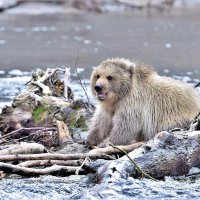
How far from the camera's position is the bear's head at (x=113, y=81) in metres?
8.13

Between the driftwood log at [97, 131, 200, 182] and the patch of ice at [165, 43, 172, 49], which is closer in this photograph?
the driftwood log at [97, 131, 200, 182]

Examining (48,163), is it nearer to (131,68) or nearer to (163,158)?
(163,158)

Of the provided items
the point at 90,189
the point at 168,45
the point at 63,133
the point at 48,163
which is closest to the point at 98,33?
the point at 168,45

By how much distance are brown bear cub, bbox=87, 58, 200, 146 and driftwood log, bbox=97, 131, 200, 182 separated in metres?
0.87

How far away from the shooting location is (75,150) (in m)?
8.31

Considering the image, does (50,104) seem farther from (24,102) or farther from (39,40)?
(39,40)

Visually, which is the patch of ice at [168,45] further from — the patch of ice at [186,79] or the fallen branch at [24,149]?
the fallen branch at [24,149]

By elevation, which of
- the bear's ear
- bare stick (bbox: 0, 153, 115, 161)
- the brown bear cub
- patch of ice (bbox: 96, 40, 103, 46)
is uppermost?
the bear's ear

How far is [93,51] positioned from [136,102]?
12.8m

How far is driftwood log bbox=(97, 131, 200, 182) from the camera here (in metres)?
6.94

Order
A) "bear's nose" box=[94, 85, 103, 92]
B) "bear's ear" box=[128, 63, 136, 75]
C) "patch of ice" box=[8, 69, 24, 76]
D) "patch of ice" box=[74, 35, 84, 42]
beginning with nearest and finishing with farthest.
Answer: "bear's nose" box=[94, 85, 103, 92] → "bear's ear" box=[128, 63, 136, 75] → "patch of ice" box=[8, 69, 24, 76] → "patch of ice" box=[74, 35, 84, 42]

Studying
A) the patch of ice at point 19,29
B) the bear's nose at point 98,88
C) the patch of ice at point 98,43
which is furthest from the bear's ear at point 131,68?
the patch of ice at point 19,29

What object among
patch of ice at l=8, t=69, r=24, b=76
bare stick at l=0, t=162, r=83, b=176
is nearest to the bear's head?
bare stick at l=0, t=162, r=83, b=176

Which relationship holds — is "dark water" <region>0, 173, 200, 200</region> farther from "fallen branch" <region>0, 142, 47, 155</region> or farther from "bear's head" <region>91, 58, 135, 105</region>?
"bear's head" <region>91, 58, 135, 105</region>
